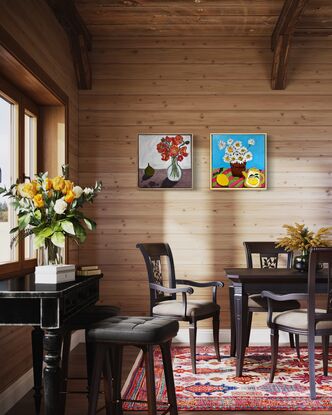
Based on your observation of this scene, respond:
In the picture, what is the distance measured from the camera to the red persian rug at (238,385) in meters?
3.64

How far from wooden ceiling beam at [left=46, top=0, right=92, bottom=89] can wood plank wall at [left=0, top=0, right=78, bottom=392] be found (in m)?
0.06

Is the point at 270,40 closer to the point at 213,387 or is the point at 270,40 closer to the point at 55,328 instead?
the point at 213,387

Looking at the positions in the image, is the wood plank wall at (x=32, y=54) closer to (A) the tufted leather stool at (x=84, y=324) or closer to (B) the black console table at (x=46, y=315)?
(A) the tufted leather stool at (x=84, y=324)

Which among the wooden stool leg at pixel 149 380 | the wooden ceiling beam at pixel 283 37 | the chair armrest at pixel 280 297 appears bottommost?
the wooden stool leg at pixel 149 380

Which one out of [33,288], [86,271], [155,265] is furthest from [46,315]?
[155,265]

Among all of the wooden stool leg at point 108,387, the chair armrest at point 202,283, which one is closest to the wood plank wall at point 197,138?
the chair armrest at point 202,283

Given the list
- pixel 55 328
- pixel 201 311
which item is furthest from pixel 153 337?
pixel 201 311

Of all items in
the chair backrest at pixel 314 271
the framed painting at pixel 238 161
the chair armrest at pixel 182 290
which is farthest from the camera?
the framed painting at pixel 238 161

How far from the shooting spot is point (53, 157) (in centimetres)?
503

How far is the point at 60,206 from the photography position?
9.60 feet

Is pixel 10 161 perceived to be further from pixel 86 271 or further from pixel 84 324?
pixel 84 324

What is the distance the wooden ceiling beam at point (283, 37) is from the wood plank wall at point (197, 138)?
0.15m

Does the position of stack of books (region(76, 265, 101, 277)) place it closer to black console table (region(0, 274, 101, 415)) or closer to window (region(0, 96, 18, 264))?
black console table (region(0, 274, 101, 415))

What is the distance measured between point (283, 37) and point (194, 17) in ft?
2.71
